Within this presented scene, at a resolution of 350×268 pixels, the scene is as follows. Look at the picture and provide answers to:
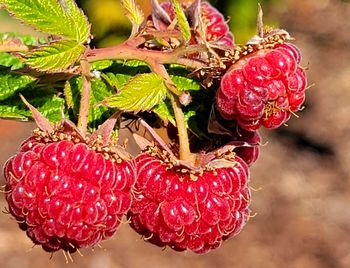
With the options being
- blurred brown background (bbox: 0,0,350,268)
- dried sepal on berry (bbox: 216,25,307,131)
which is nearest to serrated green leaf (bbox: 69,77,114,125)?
dried sepal on berry (bbox: 216,25,307,131)

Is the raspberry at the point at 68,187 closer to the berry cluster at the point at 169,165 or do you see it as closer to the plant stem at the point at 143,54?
the berry cluster at the point at 169,165

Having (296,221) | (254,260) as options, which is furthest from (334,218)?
(254,260)

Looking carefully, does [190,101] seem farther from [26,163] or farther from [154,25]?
[26,163]

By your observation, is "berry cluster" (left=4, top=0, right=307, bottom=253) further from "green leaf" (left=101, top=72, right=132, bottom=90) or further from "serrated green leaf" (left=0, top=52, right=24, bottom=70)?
"serrated green leaf" (left=0, top=52, right=24, bottom=70)

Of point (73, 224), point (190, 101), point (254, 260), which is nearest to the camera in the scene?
point (73, 224)

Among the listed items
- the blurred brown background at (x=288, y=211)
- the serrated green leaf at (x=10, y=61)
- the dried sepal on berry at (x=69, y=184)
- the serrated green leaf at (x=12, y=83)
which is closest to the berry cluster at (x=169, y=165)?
the dried sepal on berry at (x=69, y=184)

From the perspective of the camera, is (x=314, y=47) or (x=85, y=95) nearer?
(x=85, y=95)
